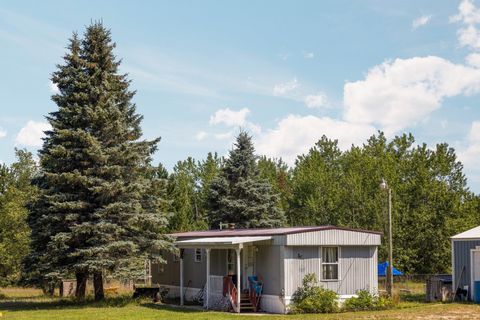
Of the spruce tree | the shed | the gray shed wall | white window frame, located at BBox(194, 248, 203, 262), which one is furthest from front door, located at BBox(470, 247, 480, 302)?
→ the spruce tree

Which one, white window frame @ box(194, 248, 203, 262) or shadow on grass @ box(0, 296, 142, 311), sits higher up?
white window frame @ box(194, 248, 203, 262)

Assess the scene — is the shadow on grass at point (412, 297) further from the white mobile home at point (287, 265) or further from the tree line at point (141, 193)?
the tree line at point (141, 193)

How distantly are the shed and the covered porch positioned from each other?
31.1 ft

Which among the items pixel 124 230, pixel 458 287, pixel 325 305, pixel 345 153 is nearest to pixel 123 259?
pixel 124 230

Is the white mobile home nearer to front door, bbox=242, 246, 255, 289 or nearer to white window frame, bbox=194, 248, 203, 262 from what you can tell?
front door, bbox=242, 246, 255, 289

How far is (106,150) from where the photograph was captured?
3020 cm

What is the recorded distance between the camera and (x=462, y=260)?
1186 inches

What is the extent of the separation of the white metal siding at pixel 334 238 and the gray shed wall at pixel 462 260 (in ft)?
17.1

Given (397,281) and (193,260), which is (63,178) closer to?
(193,260)

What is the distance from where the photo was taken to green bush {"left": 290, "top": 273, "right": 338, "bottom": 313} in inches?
980

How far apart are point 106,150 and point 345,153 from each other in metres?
42.3

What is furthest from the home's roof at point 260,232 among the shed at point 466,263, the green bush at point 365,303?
the shed at point 466,263

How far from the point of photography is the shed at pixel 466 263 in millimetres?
29422

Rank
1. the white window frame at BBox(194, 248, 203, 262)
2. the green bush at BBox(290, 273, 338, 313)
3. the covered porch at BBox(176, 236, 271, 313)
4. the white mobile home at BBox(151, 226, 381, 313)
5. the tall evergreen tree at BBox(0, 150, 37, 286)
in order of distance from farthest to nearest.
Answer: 1. the tall evergreen tree at BBox(0, 150, 37, 286)
2. the white window frame at BBox(194, 248, 203, 262)
3. the covered porch at BBox(176, 236, 271, 313)
4. the white mobile home at BBox(151, 226, 381, 313)
5. the green bush at BBox(290, 273, 338, 313)
